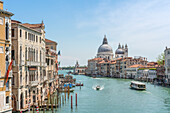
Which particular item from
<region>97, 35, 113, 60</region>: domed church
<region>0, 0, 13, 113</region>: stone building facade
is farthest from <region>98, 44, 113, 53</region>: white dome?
<region>0, 0, 13, 113</region>: stone building facade

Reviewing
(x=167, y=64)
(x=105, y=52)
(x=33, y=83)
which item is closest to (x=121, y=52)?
(x=105, y=52)

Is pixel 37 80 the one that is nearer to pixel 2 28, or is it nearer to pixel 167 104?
pixel 2 28

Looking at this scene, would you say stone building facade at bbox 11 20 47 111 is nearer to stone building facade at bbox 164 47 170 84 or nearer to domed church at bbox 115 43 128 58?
stone building facade at bbox 164 47 170 84

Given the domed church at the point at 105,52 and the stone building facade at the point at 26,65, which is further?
the domed church at the point at 105,52

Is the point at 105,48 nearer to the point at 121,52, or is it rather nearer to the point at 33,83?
the point at 121,52

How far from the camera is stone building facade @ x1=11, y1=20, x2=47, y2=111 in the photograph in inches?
720

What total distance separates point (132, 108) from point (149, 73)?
42.1m

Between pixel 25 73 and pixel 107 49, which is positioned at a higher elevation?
pixel 107 49

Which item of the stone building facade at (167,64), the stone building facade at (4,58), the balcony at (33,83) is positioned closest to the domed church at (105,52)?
the stone building facade at (167,64)

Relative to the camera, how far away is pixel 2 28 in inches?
564

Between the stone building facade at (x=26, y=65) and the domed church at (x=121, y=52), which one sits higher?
the domed church at (x=121, y=52)

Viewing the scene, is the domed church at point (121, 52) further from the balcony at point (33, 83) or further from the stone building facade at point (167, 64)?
the balcony at point (33, 83)

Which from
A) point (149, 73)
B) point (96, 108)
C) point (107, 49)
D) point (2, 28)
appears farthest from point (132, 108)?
point (107, 49)

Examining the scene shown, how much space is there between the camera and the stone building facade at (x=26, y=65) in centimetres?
1828
